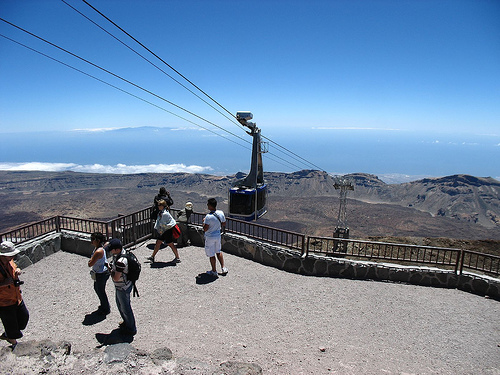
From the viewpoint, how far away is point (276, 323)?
644 cm

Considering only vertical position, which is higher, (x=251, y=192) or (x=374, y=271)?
(x=251, y=192)

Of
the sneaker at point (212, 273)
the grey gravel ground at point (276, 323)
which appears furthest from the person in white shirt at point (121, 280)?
the sneaker at point (212, 273)

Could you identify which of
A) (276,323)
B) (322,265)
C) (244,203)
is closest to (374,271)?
(322,265)

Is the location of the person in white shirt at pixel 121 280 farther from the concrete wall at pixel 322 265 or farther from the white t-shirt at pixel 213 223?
the concrete wall at pixel 322 265

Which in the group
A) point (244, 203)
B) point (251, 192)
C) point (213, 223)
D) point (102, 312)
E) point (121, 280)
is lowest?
point (102, 312)

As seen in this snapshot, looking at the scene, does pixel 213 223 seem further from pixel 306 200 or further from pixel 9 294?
pixel 306 200

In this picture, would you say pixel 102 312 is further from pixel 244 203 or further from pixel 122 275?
pixel 244 203

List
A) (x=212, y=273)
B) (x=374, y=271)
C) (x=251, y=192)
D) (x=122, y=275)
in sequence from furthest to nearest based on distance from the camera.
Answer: (x=251, y=192)
(x=374, y=271)
(x=212, y=273)
(x=122, y=275)

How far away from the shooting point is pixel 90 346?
5535 mm

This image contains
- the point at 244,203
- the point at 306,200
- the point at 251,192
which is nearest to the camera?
the point at 251,192

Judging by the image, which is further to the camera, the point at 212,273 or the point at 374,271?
the point at 374,271

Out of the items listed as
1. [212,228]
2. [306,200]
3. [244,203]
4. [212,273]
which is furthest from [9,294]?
[306,200]

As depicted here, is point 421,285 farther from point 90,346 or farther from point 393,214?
point 393,214

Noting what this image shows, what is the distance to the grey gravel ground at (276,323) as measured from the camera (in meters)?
5.26
